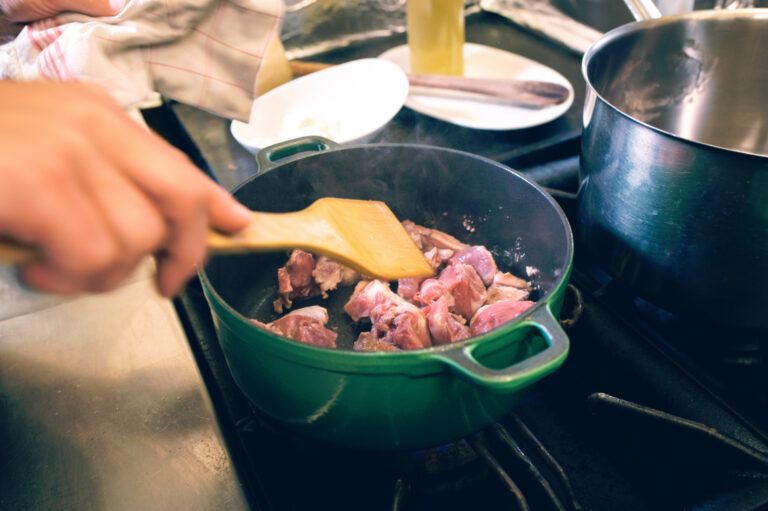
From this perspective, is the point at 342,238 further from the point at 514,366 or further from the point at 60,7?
the point at 60,7

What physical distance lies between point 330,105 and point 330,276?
2.25 ft

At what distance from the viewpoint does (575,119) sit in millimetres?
1459

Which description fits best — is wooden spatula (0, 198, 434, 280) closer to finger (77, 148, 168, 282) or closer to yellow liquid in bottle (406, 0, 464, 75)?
finger (77, 148, 168, 282)

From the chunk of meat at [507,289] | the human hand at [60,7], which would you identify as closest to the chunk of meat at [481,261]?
the chunk of meat at [507,289]

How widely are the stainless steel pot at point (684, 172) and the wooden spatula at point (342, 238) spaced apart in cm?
34

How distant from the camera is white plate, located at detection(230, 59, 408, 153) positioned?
1.36 metres

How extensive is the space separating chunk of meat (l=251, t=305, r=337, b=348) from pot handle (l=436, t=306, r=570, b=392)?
0.33 metres

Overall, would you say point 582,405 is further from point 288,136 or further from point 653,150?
point 288,136

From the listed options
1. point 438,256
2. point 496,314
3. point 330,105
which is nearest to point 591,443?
point 496,314

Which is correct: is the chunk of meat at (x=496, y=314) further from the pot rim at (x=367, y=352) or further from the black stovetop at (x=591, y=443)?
the pot rim at (x=367, y=352)

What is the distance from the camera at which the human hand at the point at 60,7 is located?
1155 millimetres

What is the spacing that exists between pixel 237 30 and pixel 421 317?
79 cm

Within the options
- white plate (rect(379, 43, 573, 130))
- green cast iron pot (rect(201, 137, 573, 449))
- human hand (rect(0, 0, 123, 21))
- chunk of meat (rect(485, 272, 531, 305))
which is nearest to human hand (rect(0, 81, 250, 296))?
green cast iron pot (rect(201, 137, 573, 449))

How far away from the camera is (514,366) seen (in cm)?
54
